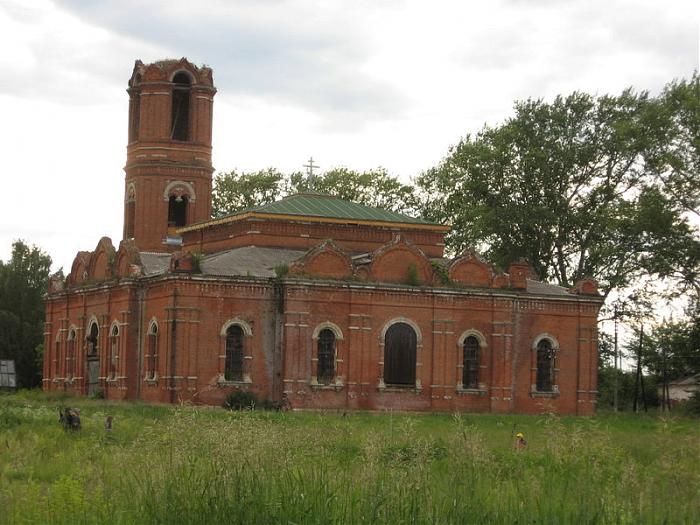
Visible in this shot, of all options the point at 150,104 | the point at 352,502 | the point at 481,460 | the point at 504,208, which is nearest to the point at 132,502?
the point at 352,502

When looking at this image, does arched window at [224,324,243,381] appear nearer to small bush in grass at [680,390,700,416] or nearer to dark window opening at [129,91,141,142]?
dark window opening at [129,91,141,142]

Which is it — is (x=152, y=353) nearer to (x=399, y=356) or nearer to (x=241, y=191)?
(x=399, y=356)

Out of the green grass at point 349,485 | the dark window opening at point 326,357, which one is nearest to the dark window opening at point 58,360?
the dark window opening at point 326,357

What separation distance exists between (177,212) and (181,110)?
3.97 meters

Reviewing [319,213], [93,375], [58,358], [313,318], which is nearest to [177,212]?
[58,358]

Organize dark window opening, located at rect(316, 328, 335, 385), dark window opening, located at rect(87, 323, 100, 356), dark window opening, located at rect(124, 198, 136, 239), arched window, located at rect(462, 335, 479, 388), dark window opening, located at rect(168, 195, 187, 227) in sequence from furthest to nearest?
dark window opening, located at rect(124, 198, 136, 239) → dark window opening, located at rect(168, 195, 187, 227) → dark window opening, located at rect(87, 323, 100, 356) → arched window, located at rect(462, 335, 479, 388) → dark window opening, located at rect(316, 328, 335, 385)

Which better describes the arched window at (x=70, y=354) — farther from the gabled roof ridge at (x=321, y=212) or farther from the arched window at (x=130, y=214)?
the gabled roof ridge at (x=321, y=212)

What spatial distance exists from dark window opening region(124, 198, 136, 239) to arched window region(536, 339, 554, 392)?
17.1m

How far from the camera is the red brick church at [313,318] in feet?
138

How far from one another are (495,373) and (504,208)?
13.1 m

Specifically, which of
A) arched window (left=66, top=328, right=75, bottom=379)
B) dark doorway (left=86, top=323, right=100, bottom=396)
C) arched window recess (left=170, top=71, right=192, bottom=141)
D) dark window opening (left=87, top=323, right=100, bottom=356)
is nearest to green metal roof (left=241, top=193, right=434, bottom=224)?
arched window recess (left=170, top=71, right=192, bottom=141)

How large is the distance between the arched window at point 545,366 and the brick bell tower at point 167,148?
14.5m

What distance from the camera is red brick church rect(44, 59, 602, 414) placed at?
1651 inches

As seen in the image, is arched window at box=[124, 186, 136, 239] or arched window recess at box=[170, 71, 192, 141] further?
arched window at box=[124, 186, 136, 239]
